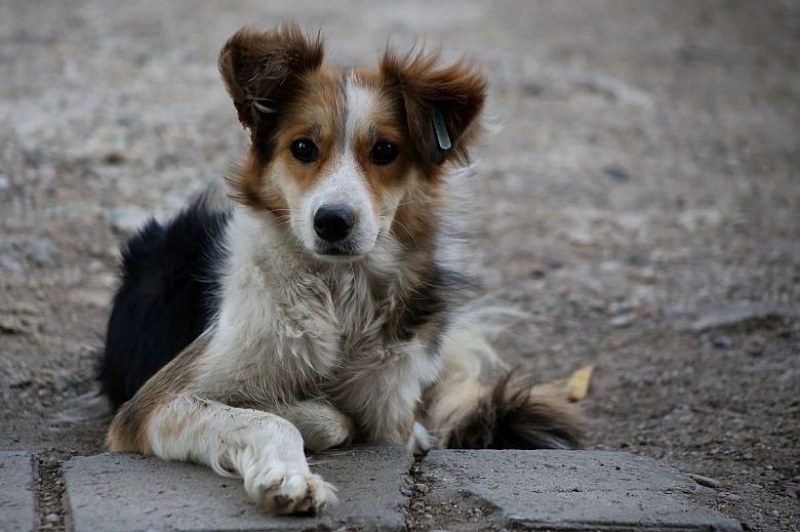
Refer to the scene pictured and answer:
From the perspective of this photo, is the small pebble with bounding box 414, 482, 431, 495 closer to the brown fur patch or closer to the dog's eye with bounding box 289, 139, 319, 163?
the brown fur patch

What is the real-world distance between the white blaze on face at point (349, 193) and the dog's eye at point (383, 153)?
0.07 m

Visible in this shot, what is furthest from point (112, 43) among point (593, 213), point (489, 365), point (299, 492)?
point (299, 492)

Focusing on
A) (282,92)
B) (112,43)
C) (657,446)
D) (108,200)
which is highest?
(112,43)

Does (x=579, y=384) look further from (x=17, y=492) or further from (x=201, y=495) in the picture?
(x=17, y=492)

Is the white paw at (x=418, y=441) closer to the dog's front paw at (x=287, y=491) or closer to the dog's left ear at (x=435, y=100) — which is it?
the dog's front paw at (x=287, y=491)

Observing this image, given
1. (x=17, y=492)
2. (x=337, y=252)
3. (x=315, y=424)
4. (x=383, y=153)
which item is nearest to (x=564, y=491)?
(x=315, y=424)

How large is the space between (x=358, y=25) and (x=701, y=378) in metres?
6.53

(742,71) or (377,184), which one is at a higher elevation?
(742,71)

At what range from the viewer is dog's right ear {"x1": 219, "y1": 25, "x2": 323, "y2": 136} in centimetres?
384

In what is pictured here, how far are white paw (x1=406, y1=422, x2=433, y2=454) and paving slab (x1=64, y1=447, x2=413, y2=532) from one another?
0.26 meters

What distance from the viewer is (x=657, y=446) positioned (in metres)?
4.68

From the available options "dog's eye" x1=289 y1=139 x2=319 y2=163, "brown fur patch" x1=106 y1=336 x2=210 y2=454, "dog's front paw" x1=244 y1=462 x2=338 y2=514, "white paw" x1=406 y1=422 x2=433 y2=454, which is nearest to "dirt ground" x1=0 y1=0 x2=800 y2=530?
"brown fur patch" x1=106 y1=336 x2=210 y2=454

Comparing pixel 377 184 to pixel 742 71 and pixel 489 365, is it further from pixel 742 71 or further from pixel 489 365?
pixel 742 71

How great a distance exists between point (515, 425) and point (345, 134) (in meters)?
1.54
